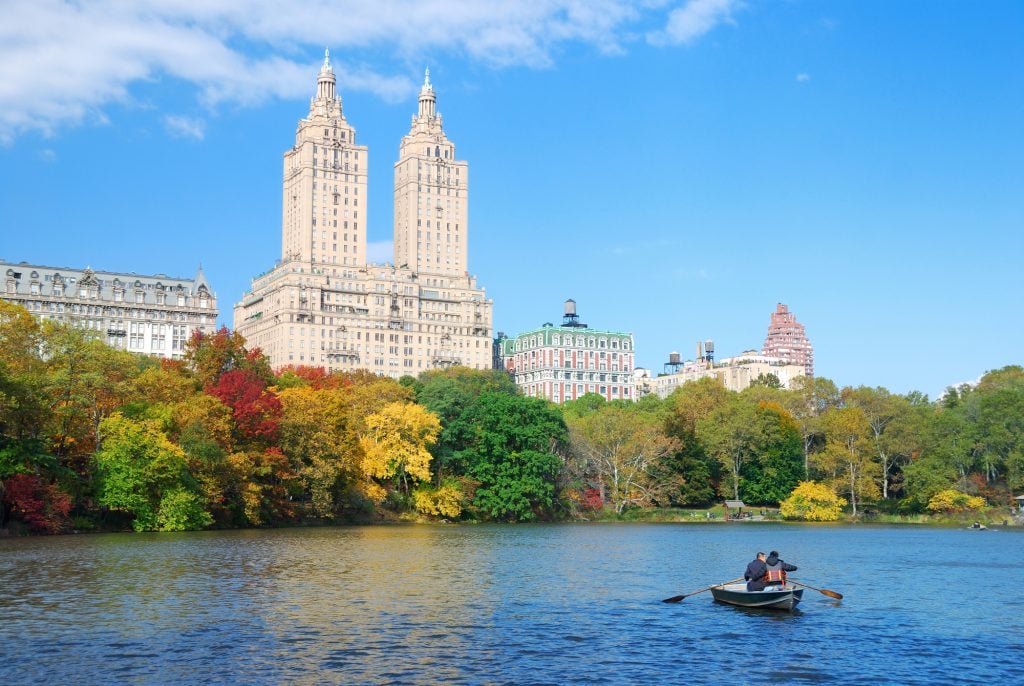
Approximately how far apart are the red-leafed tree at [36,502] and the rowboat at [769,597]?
5158 centimetres

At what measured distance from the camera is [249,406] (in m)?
92.6

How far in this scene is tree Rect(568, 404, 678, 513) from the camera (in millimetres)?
125250

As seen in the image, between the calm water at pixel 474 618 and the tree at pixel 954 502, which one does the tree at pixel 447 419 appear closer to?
the calm water at pixel 474 618

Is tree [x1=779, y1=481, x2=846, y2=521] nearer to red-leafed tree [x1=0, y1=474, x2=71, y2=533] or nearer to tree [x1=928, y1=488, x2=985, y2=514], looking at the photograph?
tree [x1=928, y1=488, x2=985, y2=514]

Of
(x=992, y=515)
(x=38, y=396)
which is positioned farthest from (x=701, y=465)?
Result: (x=38, y=396)

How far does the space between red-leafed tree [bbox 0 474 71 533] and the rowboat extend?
5158 centimetres

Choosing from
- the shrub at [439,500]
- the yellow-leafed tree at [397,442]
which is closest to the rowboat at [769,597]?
the yellow-leafed tree at [397,442]

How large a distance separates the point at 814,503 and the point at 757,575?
283ft

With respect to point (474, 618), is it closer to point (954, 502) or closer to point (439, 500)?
point (439, 500)

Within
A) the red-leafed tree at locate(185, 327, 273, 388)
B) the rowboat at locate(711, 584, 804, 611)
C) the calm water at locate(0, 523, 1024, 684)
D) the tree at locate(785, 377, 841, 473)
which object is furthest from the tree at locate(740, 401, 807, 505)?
the rowboat at locate(711, 584, 804, 611)

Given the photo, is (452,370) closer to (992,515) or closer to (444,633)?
(992,515)

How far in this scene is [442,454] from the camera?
366 ft

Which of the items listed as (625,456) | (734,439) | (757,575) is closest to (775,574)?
(757,575)

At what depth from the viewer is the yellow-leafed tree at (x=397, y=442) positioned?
10481 cm
